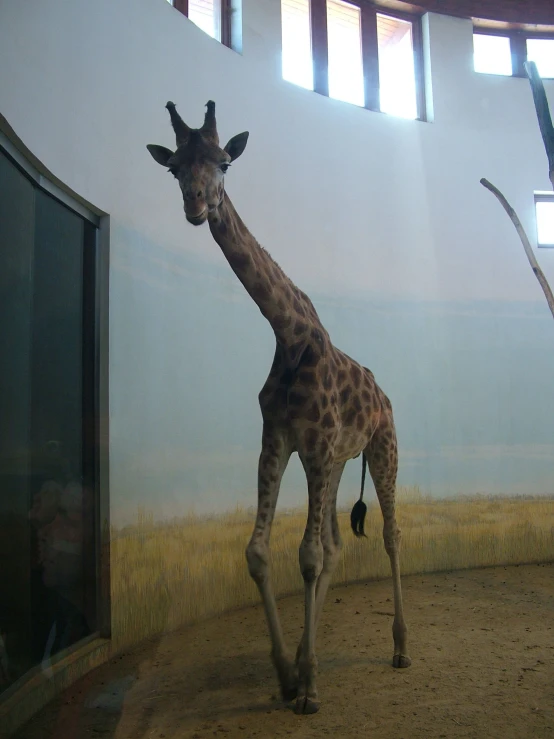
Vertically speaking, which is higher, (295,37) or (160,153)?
(295,37)

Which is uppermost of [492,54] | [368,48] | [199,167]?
[492,54]

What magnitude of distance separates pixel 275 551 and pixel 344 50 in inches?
123

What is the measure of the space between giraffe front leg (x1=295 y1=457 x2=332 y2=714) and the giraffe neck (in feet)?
1.67

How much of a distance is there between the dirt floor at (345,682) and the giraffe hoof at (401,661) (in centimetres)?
3

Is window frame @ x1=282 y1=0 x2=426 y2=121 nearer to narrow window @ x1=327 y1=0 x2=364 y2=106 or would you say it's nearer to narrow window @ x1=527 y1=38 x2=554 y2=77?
narrow window @ x1=327 y1=0 x2=364 y2=106

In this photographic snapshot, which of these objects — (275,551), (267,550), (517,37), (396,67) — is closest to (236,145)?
(267,550)

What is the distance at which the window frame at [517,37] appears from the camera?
15.8 ft

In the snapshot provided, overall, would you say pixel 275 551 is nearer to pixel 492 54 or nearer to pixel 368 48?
pixel 368 48

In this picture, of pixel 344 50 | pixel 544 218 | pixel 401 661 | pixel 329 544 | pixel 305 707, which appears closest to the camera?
pixel 305 707

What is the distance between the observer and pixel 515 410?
4.70 metres

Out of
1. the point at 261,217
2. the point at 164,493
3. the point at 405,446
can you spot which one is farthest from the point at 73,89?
the point at 405,446

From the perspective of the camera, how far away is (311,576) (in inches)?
89.9

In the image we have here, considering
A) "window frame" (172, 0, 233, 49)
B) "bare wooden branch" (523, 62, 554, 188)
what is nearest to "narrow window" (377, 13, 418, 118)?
"window frame" (172, 0, 233, 49)

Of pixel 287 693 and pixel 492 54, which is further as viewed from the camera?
pixel 492 54
